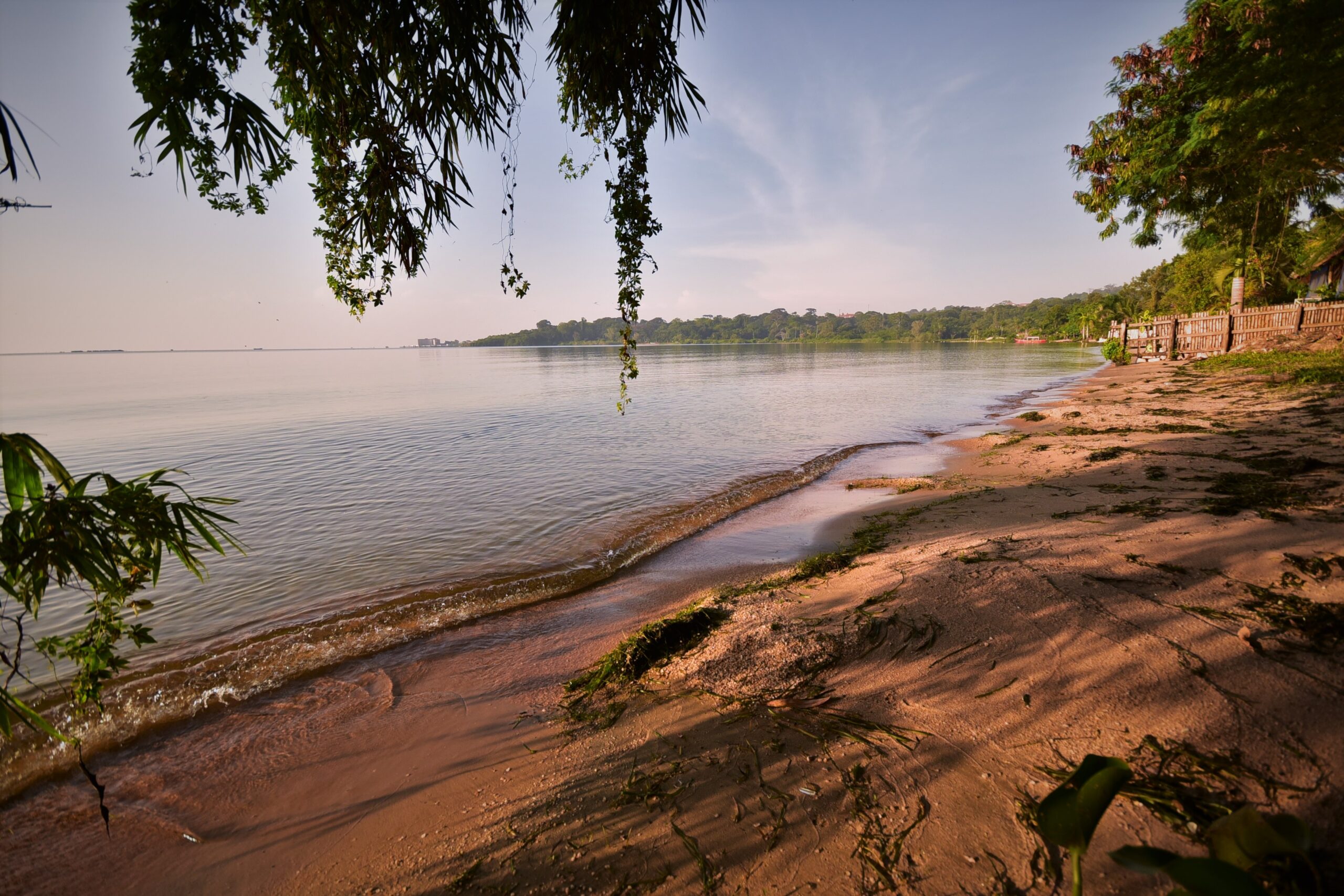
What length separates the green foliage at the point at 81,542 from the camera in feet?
6.22

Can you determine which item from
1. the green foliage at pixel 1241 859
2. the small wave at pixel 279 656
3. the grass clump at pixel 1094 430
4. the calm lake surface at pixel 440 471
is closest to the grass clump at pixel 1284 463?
the grass clump at pixel 1094 430

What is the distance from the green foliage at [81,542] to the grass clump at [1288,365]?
21.1m

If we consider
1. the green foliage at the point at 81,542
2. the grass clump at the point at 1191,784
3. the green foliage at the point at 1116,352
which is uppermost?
the green foliage at the point at 1116,352

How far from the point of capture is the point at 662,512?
33.3 ft

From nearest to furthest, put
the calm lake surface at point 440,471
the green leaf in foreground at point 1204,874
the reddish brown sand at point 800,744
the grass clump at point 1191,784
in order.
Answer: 1. the green leaf in foreground at point 1204,874
2. the grass clump at point 1191,784
3. the reddish brown sand at point 800,744
4. the calm lake surface at point 440,471

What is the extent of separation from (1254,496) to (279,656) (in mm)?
10236

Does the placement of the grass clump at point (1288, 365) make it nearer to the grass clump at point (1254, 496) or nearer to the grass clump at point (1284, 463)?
the grass clump at point (1284, 463)

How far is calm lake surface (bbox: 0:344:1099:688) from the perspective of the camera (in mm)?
6867

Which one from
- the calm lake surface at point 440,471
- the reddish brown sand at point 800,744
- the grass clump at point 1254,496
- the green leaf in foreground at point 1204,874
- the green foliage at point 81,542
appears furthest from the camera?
the calm lake surface at point 440,471

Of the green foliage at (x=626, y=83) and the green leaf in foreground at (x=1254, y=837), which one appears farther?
the green foliage at (x=626, y=83)

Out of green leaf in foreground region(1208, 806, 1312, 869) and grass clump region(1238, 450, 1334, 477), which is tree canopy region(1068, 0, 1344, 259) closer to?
grass clump region(1238, 450, 1334, 477)

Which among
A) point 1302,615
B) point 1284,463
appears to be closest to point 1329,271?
point 1284,463

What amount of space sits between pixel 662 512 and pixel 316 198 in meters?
7.45

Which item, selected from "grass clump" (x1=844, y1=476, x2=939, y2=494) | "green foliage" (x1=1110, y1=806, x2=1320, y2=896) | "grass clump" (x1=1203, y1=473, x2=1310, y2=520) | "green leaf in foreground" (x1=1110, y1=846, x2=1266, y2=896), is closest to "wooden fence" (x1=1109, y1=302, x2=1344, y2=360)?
"grass clump" (x1=844, y1=476, x2=939, y2=494)
